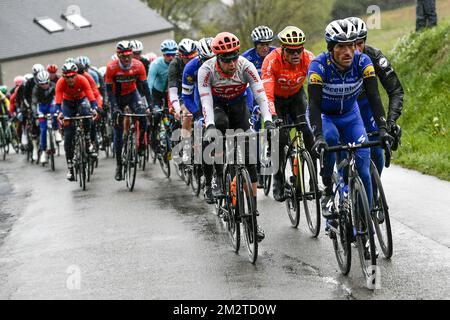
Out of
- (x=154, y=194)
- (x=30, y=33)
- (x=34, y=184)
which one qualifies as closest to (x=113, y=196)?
(x=154, y=194)

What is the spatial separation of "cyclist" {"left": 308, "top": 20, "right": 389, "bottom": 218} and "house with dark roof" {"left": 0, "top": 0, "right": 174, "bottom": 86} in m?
49.4

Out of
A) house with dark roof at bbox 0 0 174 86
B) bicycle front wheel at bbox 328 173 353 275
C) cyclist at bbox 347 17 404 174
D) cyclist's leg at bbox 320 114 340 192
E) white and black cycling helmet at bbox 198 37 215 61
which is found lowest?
bicycle front wheel at bbox 328 173 353 275

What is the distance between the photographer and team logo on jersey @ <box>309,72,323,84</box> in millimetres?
7363

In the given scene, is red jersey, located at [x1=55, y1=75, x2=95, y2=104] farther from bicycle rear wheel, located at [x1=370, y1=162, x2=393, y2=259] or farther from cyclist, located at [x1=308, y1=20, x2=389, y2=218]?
bicycle rear wheel, located at [x1=370, y1=162, x2=393, y2=259]

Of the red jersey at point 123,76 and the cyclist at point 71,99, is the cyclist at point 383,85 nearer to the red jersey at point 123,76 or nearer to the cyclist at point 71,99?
the red jersey at point 123,76

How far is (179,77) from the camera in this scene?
43.3 feet

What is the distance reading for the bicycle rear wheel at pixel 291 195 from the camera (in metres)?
9.42

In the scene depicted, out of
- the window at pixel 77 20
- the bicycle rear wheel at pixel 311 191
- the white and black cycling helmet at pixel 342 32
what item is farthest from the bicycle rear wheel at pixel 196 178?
the window at pixel 77 20

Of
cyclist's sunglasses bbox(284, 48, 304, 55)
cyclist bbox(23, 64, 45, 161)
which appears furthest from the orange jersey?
cyclist bbox(23, 64, 45, 161)

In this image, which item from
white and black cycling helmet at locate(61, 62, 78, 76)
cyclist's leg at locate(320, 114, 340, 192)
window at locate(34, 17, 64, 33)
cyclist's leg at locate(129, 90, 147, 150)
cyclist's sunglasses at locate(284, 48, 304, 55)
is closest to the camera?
cyclist's leg at locate(320, 114, 340, 192)

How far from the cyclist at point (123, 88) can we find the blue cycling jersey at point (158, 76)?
1.96 feet

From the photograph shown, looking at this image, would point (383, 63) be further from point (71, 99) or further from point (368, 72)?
point (71, 99)

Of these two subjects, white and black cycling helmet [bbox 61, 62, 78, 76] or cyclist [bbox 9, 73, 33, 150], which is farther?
cyclist [bbox 9, 73, 33, 150]

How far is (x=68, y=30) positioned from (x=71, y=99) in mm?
46366
